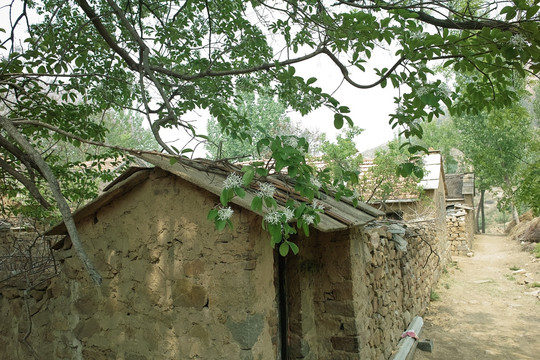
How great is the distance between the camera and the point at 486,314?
7871 mm

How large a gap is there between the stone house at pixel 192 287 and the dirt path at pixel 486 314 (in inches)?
89.1

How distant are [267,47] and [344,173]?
303 centimetres

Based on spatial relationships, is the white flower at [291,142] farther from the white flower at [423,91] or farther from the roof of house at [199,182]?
the white flower at [423,91]

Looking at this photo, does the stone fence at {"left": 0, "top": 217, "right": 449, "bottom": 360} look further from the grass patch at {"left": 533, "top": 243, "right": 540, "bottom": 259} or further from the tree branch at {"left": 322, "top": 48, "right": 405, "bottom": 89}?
the grass patch at {"left": 533, "top": 243, "right": 540, "bottom": 259}

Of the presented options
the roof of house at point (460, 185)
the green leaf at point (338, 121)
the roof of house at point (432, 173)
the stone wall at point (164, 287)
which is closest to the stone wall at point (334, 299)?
the stone wall at point (164, 287)

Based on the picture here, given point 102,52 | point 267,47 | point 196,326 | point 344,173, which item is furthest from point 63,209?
point 267,47

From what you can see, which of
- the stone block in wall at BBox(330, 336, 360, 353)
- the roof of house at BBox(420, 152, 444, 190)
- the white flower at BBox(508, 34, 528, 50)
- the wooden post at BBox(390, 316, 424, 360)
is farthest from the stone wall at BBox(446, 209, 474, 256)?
the white flower at BBox(508, 34, 528, 50)

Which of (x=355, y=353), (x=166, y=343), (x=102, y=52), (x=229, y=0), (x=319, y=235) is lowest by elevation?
(x=355, y=353)

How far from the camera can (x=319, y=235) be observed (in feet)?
13.3

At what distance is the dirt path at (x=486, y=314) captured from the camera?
5.92 meters

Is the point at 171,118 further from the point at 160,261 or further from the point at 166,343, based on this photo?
the point at 166,343

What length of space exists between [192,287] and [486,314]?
7.09 metres

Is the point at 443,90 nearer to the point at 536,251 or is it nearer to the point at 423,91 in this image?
the point at 423,91

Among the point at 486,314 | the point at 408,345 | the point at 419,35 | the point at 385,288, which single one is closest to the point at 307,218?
the point at 419,35
